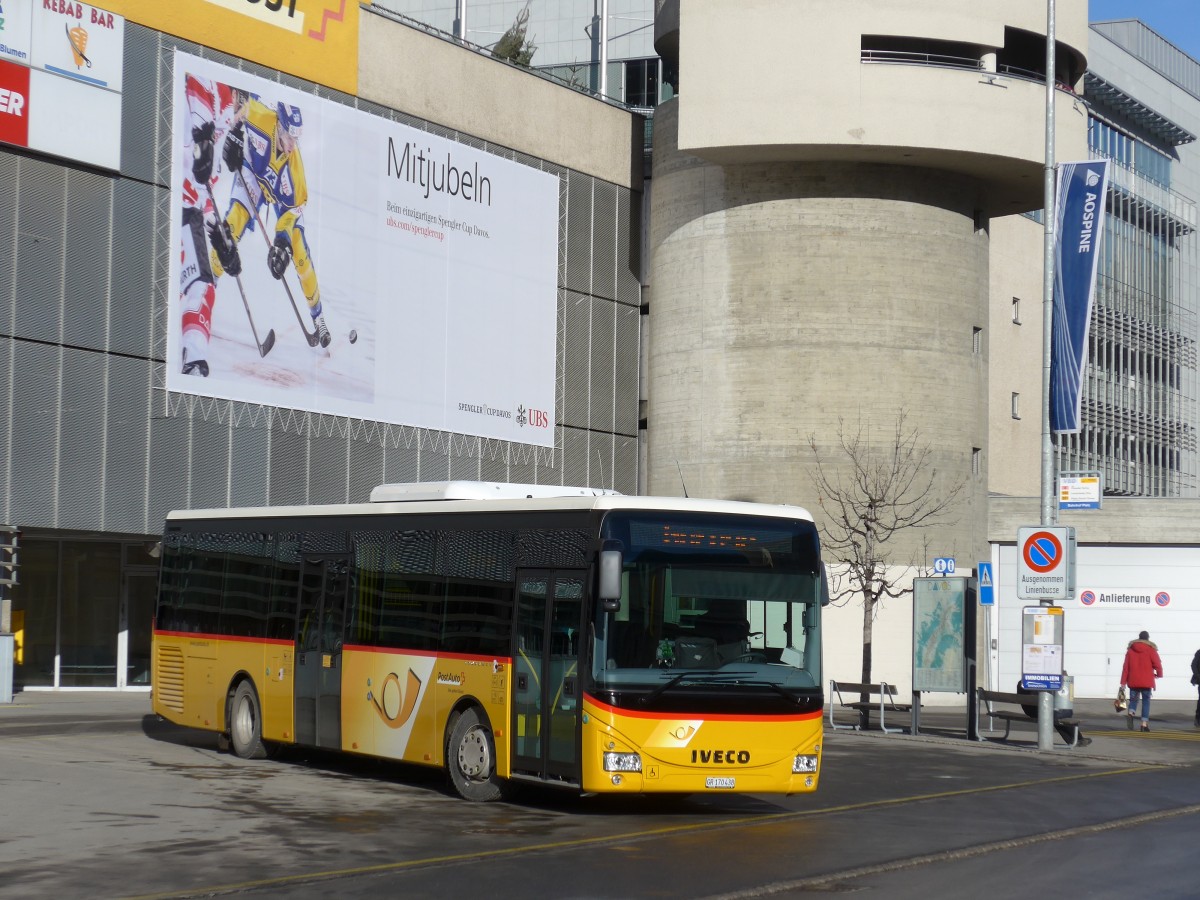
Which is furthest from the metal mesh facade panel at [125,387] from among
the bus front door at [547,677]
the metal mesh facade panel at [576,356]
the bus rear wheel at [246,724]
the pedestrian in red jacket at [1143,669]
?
the bus front door at [547,677]

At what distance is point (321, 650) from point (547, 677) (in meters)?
4.33

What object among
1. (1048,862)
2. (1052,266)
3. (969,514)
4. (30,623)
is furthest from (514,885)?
(969,514)

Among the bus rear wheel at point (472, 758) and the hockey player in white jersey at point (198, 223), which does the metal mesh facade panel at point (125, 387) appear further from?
the bus rear wheel at point (472, 758)

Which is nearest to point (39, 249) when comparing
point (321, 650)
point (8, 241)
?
point (8, 241)

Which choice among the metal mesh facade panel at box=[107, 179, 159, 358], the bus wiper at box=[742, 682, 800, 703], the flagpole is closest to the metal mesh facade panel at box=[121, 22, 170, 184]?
the metal mesh facade panel at box=[107, 179, 159, 358]

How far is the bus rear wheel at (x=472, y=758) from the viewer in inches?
633

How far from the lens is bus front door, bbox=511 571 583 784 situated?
15.0m

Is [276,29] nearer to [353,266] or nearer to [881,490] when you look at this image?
[353,266]

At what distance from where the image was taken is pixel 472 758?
16375 mm

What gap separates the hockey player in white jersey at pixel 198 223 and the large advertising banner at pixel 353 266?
34mm

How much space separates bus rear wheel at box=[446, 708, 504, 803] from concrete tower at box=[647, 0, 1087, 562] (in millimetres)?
27405

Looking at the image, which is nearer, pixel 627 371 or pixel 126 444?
pixel 126 444

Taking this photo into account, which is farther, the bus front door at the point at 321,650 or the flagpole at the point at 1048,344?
the flagpole at the point at 1048,344

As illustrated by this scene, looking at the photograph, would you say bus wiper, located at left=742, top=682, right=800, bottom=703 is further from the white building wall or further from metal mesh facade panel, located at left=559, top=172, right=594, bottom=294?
the white building wall
